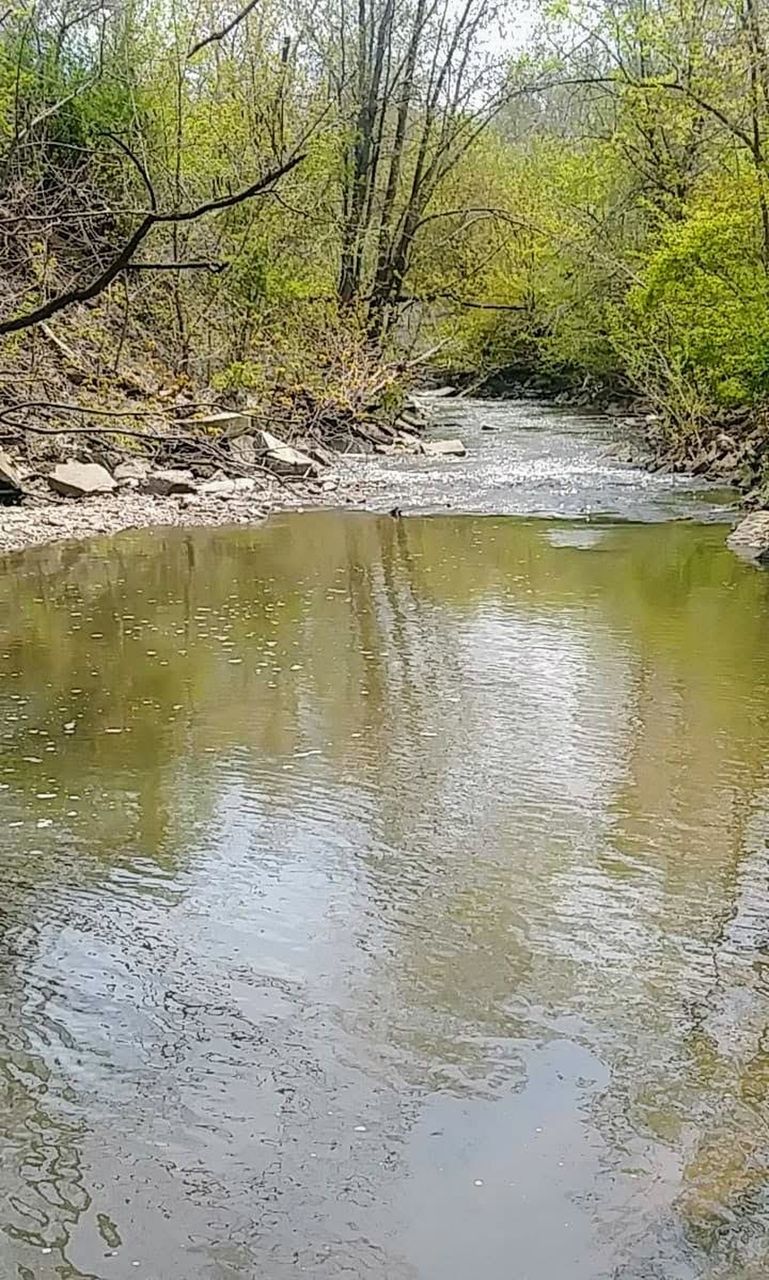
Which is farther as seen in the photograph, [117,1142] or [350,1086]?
[350,1086]

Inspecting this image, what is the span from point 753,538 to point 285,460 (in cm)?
608

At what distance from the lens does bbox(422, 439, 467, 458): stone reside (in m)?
18.6

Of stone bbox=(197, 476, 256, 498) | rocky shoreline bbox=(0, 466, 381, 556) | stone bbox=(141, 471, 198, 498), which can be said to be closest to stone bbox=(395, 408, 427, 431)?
rocky shoreline bbox=(0, 466, 381, 556)

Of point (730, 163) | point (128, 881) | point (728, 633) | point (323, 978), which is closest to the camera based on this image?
point (323, 978)

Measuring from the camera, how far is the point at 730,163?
17688 millimetres

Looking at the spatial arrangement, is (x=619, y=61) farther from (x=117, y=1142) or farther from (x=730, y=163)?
(x=117, y=1142)

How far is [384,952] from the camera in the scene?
402 cm

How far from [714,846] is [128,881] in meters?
2.16

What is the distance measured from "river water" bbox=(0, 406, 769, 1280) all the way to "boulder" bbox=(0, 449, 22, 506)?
4.57 m

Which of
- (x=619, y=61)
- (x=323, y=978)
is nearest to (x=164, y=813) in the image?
(x=323, y=978)

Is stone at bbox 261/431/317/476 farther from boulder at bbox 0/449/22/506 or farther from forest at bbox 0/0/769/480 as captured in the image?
boulder at bbox 0/449/22/506

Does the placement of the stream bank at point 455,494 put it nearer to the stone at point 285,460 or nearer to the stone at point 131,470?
the stone at point 285,460

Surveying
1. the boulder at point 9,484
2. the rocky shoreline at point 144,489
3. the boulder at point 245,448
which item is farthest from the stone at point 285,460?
the boulder at point 9,484

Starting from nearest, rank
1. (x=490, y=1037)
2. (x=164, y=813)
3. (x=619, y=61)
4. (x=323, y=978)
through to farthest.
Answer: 1. (x=490, y=1037)
2. (x=323, y=978)
3. (x=164, y=813)
4. (x=619, y=61)
